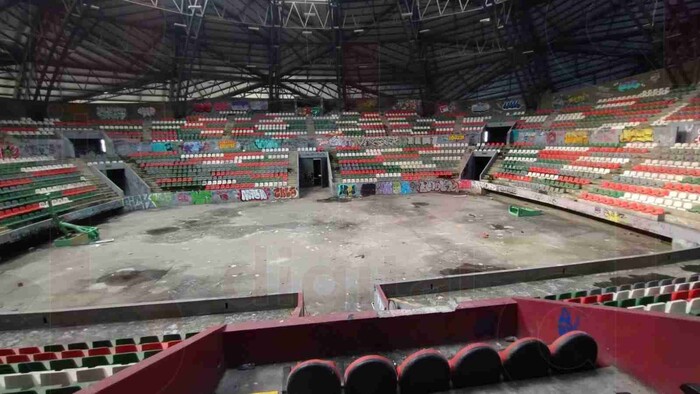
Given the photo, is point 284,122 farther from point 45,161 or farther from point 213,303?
point 213,303

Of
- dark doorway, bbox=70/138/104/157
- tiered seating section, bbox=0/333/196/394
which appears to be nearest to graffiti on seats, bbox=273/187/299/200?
dark doorway, bbox=70/138/104/157

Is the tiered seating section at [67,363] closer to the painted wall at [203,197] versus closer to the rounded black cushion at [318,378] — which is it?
the rounded black cushion at [318,378]

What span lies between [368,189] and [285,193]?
6.98m

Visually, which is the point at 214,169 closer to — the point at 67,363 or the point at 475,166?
the point at 475,166

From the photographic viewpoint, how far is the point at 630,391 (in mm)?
3881

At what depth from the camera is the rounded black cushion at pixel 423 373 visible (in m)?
3.84

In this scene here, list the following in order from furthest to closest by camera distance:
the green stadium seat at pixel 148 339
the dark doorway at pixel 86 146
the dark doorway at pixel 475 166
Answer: the dark doorway at pixel 475 166 < the dark doorway at pixel 86 146 < the green stadium seat at pixel 148 339

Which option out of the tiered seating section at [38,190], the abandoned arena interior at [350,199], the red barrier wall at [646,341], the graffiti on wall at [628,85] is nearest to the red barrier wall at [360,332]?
the abandoned arena interior at [350,199]

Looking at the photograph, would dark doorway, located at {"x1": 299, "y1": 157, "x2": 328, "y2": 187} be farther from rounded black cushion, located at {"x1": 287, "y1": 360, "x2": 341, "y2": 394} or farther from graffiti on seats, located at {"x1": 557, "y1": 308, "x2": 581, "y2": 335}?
rounded black cushion, located at {"x1": 287, "y1": 360, "x2": 341, "y2": 394}

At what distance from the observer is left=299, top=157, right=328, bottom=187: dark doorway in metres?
35.0

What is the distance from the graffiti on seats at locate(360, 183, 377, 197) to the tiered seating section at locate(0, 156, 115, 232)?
60.5ft

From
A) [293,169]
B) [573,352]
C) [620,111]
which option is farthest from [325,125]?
[573,352]

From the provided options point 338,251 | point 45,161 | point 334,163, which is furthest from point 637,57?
point 45,161

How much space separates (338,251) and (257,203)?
46.2 feet
